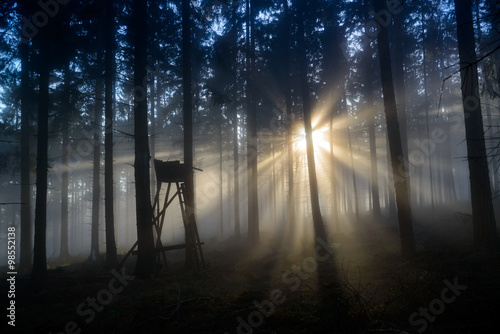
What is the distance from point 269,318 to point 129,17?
12.4m

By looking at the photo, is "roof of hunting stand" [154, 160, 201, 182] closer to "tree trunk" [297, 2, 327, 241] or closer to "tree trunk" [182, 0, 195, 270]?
"tree trunk" [182, 0, 195, 270]

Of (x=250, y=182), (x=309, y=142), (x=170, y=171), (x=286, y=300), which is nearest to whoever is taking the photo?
(x=286, y=300)

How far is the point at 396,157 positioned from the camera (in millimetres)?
8555

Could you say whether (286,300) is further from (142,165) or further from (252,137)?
(252,137)

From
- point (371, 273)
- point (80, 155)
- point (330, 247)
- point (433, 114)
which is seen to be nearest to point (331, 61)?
point (330, 247)

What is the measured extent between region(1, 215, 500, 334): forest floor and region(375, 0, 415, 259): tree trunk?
2.24ft

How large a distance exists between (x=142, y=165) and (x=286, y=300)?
6.36m

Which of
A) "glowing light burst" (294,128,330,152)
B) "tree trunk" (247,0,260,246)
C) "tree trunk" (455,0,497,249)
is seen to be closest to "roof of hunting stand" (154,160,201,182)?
"tree trunk" (247,0,260,246)

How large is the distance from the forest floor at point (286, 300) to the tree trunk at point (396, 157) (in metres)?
0.68

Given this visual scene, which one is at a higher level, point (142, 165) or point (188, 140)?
point (188, 140)

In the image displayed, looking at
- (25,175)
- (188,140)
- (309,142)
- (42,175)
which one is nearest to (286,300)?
(188,140)

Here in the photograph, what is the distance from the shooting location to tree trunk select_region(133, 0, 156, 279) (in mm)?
8961

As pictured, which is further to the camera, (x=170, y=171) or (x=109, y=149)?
(x=109, y=149)

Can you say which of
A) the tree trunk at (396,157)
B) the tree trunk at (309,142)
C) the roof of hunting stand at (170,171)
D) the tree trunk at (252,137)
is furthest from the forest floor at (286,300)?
the tree trunk at (252,137)
